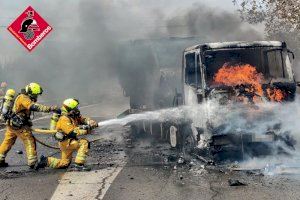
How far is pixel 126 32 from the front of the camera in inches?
814

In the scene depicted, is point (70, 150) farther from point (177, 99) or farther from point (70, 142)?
point (177, 99)

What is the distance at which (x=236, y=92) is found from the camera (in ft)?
26.4

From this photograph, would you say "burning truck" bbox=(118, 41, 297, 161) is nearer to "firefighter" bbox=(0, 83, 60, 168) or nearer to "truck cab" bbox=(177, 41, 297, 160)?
"truck cab" bbox=(177, 41, 297, 160)

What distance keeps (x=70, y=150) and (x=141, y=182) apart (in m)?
1.85

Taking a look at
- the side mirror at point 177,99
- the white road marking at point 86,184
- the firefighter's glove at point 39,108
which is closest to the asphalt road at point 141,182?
the white road marking at point 86,184

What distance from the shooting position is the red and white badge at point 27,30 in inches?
851

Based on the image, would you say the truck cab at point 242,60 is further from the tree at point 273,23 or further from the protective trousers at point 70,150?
the tree at point 273,23

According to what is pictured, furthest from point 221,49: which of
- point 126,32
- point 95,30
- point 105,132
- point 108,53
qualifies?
point 95,30

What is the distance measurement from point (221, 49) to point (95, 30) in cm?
1399

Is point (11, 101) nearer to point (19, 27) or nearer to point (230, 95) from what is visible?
point (230, 95)

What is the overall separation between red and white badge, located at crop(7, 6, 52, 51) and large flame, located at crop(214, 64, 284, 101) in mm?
14791

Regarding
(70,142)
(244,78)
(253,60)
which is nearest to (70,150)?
(70,142)

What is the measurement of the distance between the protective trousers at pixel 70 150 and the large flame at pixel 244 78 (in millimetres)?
2744

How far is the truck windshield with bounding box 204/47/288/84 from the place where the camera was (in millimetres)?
8578
